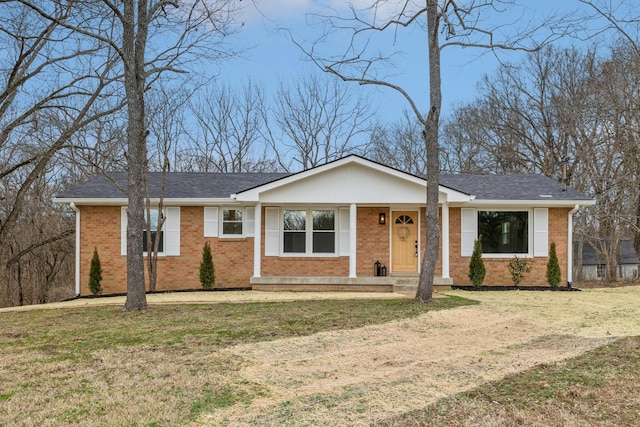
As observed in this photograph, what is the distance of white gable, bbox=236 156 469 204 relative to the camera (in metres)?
14.5

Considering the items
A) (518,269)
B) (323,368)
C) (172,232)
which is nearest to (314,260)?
(172,232)

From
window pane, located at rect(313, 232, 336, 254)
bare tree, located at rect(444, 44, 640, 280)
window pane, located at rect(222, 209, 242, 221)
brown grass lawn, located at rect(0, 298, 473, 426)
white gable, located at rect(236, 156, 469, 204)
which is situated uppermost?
bare tree, located at rect(444, 44, 640, 280)

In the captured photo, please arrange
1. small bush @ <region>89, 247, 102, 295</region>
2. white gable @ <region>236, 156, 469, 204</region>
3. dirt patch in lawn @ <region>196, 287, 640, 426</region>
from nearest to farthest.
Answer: dirt patch in lawn @ <region>196, 287, 640, 426</region>, white gable @ <region>236, 156, 469, 204</region>, small bush @ <region>89, 247, 102, 295</region>

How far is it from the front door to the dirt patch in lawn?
212 inches

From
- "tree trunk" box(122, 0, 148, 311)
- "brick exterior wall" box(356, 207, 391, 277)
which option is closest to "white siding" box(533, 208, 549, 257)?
"brick exterior wall" box(356, 207, 391, 277)

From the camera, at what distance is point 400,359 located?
6.07 meters

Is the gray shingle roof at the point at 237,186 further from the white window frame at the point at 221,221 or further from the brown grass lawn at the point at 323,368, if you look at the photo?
the brown grass lawn at the point at 323,368

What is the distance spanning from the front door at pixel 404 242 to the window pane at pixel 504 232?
2.05 metres

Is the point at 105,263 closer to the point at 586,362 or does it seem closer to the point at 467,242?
the point at 467,242

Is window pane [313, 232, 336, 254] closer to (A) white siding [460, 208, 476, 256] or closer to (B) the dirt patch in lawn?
(A) white siding [460, 208, 476, 256]

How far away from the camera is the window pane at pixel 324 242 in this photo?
51.1ft

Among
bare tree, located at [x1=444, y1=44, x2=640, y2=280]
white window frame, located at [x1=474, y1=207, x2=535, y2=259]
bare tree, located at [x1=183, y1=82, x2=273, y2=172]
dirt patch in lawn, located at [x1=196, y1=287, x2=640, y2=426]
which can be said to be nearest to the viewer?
dirt patch in lawn, located at [x1=196, y1=287, x2=640, y2=426]

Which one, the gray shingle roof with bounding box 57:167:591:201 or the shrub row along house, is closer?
the shrub row along house

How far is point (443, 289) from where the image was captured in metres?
14.5
